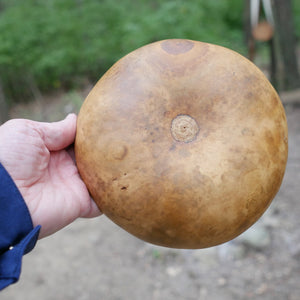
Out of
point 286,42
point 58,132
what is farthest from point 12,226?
point 286,42

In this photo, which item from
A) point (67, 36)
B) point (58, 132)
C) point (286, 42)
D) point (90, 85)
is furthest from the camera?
point (90, 85)

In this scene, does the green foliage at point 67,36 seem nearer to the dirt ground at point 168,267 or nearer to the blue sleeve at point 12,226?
the dirt ground at point 168,267

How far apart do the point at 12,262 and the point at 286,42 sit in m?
6.90

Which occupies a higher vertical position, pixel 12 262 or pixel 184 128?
pixel 184 128

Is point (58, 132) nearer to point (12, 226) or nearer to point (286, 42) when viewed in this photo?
point (12, 226)

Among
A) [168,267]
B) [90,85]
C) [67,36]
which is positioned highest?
[67,36]

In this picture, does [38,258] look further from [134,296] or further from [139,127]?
[139,127]

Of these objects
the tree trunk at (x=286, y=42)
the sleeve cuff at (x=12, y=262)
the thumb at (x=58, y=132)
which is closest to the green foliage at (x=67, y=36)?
the tree trunk at (x=286, y=42)

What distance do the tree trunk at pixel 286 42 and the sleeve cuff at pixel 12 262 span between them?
6.44 m

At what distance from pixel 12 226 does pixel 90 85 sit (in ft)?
27.0

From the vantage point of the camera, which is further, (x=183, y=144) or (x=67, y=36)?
(x=67, y=36)

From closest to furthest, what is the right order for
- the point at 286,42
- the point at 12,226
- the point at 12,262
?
the point at 12,262, the point at 12,226, the point at 286,42

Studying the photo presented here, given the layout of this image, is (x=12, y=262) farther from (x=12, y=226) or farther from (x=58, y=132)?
(x=58, y=132)

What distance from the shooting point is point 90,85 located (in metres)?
9.53
